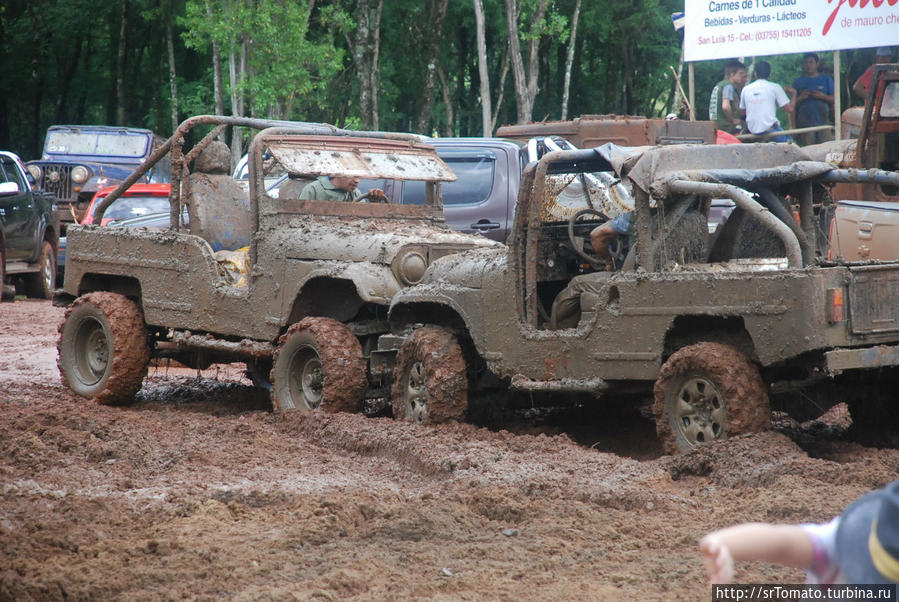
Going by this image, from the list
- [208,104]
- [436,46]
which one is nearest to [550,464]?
[436,46]

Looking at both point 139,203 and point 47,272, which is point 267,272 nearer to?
point 139,203

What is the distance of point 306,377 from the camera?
385 inches

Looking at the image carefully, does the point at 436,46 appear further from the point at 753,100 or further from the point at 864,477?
the point at 864,477

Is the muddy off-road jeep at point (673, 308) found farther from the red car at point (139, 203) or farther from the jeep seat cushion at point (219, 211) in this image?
the red car at point (139, 203)

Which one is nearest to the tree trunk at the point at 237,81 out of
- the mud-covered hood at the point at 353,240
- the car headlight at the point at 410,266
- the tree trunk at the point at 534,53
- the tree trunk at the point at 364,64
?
the tree trunk at the point at 364,64

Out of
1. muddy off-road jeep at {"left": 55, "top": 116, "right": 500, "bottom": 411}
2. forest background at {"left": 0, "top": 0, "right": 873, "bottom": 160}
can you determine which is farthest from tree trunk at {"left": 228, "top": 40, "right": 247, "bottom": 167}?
muddy off-road jeep at {"left": 55, "top": 116, "right": 500, "bottom": 411}

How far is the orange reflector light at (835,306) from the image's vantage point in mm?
6918

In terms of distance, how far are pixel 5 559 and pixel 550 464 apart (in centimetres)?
310

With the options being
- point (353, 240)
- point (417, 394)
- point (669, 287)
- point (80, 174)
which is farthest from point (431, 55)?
point (669, 287)

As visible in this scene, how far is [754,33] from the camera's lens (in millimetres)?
→ 17734

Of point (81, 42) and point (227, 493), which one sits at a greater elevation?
point (81, 42)

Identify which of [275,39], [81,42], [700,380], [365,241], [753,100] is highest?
[81,42]

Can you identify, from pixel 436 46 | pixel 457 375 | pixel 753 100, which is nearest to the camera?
pixel 457 375

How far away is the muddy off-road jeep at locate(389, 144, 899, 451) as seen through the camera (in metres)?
7.06
